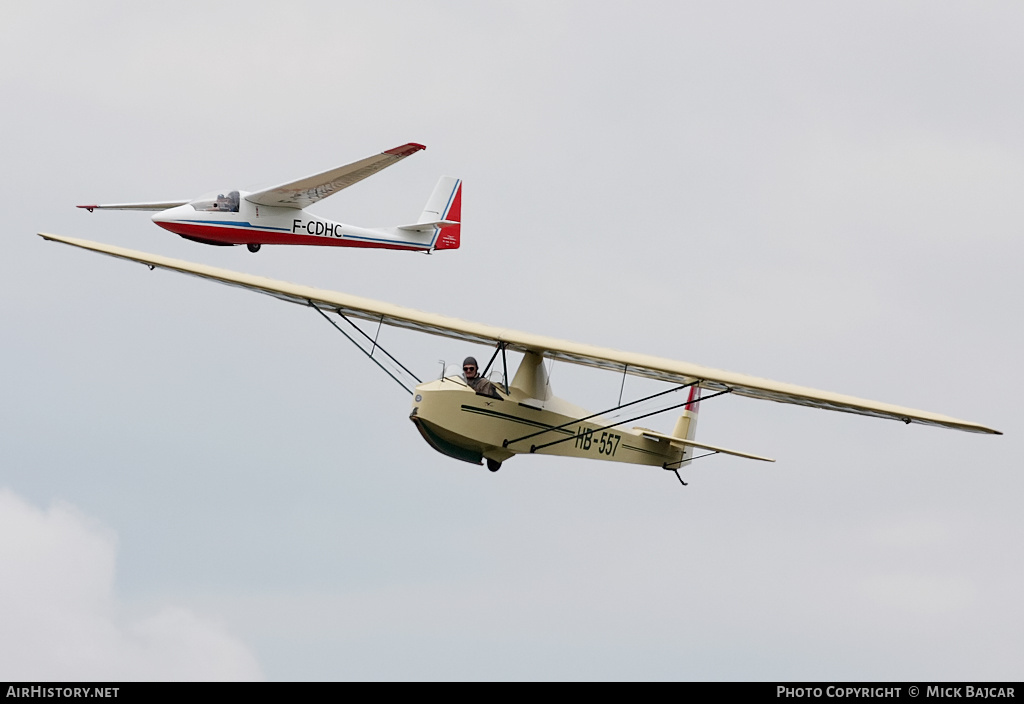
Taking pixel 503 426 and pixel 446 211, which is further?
pixel 446 211

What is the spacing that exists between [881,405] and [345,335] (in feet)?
30.2

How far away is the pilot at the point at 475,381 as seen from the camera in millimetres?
24625

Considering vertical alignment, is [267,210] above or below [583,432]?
above

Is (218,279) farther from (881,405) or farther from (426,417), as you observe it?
(881,405)

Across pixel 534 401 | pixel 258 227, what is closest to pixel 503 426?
pixel 534 401

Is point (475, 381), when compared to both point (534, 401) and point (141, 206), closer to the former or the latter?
point (534, 401)

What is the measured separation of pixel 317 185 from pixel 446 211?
7282mm

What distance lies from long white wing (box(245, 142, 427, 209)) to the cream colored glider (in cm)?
1042

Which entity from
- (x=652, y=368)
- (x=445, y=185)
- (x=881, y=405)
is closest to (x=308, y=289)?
(x=652, y=368)

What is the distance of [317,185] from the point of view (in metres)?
38.2

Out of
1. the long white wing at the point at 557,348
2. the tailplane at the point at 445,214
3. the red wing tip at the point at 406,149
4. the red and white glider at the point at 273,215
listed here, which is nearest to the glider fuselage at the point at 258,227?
the red and white glider at the point at 273,215

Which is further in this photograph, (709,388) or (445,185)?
(445,185)

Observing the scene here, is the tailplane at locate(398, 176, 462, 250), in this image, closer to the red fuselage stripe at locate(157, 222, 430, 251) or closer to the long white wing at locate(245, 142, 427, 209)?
the red fuselage stripe at locate(157, 222, 430, 251)

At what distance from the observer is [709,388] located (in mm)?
24156
